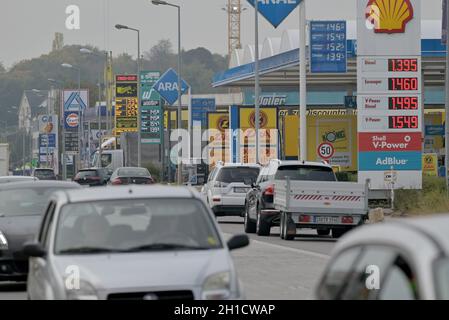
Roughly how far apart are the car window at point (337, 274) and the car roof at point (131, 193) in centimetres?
452

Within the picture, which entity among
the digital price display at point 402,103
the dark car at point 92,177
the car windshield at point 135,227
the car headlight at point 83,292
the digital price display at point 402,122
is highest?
the digital price display at point 402,103

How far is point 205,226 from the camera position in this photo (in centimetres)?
1084

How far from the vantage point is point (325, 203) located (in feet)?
90.7

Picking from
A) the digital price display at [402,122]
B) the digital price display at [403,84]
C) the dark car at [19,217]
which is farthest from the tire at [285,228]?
the digital price display at [403,84]

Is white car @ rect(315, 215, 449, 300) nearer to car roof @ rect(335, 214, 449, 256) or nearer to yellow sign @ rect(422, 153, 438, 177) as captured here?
car roof @ rect(335, 214, 449, 256)

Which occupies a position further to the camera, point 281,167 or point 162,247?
point 281,167

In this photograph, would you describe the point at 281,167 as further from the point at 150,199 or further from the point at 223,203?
the point at 150,199

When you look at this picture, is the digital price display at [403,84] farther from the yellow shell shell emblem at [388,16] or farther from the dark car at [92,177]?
the dark car at [92,177]

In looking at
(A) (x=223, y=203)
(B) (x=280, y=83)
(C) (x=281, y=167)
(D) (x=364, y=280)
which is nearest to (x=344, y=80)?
(B) (x=280, y=83)

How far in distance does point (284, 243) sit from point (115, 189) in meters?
16.2

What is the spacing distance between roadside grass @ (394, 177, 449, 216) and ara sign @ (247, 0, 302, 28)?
7.38 metres

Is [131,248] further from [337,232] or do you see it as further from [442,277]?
[337,232]

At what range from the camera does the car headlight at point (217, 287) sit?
31.6ft

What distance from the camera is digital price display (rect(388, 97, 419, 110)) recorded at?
39875 mm
